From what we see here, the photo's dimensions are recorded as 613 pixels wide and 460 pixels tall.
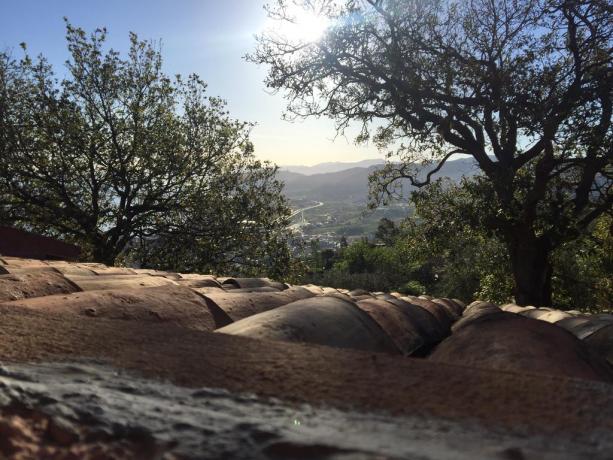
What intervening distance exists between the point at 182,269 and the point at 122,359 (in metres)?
15.6

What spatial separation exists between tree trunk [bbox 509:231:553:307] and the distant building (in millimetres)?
10259

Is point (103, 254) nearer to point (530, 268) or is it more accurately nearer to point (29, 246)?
point (29, 246)

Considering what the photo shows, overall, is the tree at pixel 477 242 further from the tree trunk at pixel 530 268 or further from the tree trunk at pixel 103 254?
the tree trunk at pixel 103 254

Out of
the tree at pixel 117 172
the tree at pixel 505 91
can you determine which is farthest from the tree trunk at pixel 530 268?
the tree at pixel 117 172

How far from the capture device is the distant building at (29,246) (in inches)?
334

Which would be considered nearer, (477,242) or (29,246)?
(29,246)

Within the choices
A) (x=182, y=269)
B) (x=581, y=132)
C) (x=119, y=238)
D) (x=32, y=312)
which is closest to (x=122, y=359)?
(x=32, y=312)

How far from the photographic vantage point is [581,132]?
9945mm

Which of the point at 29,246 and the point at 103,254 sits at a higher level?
the point at 29,246

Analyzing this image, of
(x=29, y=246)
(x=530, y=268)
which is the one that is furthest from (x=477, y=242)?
(x=29, y=246)

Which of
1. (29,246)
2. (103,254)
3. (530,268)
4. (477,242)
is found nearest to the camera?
(29,246)

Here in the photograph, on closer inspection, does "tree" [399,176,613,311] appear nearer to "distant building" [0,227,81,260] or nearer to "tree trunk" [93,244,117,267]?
"distant building" [0,227,81,260]

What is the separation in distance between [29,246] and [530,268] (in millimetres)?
11342

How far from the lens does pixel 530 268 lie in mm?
12633
